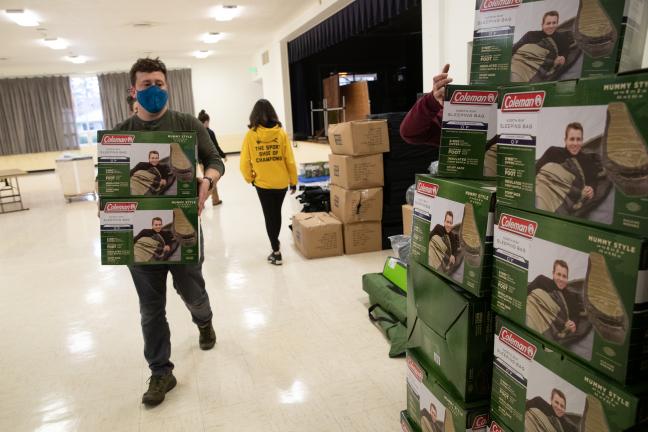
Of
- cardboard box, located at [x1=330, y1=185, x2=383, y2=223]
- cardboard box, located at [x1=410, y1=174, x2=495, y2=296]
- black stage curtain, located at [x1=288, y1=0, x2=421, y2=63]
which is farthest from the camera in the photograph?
black stage curtain, located at [x1=288, y1=0, x2=421, y2=63]

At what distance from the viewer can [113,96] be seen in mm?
14391

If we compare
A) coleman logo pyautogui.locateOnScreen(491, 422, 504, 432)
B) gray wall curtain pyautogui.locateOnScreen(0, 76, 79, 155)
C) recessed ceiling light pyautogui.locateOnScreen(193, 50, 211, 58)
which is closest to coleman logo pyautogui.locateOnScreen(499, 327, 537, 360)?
coleman logo pyautogui.locateOnScreen(491, 422, 504, 432)

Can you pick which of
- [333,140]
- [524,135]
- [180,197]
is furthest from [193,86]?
[524,135]

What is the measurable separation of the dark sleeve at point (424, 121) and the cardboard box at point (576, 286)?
0.70 metres

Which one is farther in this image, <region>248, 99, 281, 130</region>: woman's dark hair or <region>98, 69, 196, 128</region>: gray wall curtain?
<region>98, 69, 196, 128</region>: gray wall curtain

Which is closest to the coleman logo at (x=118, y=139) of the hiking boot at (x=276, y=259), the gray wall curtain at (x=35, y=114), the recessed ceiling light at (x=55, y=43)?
the hiking boot at (x=276, y=259)

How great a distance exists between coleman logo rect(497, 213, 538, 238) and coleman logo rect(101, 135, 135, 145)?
4.69ft

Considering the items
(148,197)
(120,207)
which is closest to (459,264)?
(148,197)

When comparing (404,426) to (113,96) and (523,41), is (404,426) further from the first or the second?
(113,96)

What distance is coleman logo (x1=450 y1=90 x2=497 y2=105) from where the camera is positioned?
1.34 meters

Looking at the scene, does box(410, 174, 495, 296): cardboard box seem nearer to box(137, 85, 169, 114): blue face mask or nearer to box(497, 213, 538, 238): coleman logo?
box(497, 213, 538, 238): coleman logo

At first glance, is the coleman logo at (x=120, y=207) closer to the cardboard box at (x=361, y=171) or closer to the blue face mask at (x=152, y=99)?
the blue face mask at (x=152, y=99)

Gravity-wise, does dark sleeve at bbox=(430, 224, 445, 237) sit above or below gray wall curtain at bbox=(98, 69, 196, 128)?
below

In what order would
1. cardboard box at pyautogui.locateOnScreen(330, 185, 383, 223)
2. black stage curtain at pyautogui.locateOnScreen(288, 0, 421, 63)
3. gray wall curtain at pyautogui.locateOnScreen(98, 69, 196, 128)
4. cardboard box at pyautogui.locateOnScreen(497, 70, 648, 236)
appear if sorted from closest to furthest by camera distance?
cardboard box at pyautogui.locateOnScreen(497, 70, 648, 236), cardboard box at pyautogui.locateOnScreen(330, 185, 383, 223), black stage curtain at pyautogui.locateOnScreen(288, 0, 421, 63), gray wall curtain at pyautogui.locateOnScreen(98, 69, 196, 128)
